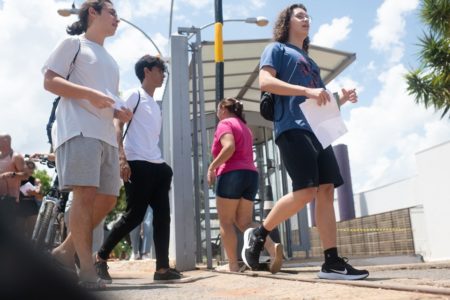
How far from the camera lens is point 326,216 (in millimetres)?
3820

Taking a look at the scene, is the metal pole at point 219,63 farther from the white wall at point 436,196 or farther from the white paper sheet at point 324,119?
the white wall at point 436,196

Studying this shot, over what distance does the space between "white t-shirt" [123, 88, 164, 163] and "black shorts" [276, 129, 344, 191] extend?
51.7 inches

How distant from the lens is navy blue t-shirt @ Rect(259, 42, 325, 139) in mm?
3906

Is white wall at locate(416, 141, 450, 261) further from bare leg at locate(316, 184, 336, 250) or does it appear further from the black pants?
bare leg at locate(316, 184, 336, 250)

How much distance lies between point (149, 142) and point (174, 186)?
1.57 m

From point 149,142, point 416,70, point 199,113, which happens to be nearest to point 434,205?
point 416,70

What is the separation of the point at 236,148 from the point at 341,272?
199 centimetres

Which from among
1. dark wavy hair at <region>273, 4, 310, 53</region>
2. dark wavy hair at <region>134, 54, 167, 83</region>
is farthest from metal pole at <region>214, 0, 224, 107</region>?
dark wavy hair at <region>273, 4, 310, 53</region>

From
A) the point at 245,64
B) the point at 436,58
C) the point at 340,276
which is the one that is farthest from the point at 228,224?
the point at 436,58

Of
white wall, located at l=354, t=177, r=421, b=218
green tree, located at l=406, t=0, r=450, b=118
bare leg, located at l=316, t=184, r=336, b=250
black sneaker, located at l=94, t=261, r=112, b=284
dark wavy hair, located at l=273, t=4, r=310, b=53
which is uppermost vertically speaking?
green tree, located at l=406, t=0, r=450, b=118

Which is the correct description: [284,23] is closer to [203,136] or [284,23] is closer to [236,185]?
[236,185]

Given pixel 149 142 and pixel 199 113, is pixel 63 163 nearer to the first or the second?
pixel 149 142

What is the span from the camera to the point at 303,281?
3438 millimetres

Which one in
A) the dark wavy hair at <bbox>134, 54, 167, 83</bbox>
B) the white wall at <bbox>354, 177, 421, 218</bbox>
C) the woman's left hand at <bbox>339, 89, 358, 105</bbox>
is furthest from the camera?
the white wall at <bbox>354, 177, 421, 218</bbox>
